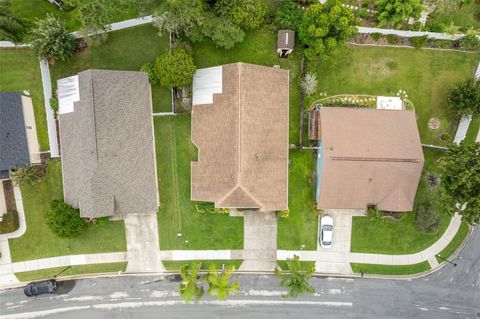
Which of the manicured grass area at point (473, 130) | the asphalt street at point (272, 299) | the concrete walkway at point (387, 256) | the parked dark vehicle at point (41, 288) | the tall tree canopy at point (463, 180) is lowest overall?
the asphalt street at point (272, 299)

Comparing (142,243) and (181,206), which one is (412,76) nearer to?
(181,206)

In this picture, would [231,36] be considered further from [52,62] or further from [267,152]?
[52,62]

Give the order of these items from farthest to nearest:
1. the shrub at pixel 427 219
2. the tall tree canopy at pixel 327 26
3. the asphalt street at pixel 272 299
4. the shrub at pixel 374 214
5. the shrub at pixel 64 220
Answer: the asphalt street at pixel 272 299
the shrub at pixel 374 214
the shrub at pixel 427 219
the shrub at pixel 64 220
the tall tree canopy at pixel 327 26

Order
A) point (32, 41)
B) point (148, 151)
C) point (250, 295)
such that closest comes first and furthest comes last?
point (32, 41), point (148, 151), point (250, 295)

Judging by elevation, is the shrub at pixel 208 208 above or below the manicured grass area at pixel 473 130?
below

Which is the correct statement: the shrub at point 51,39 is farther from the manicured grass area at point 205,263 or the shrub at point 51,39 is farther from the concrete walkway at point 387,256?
the concrete walkway at point 387,256

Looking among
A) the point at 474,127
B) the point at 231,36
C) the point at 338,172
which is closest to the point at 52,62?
the point at 231,36

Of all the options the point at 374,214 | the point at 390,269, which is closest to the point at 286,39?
the point at 374,214

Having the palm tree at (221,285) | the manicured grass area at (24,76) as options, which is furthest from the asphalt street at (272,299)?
the manicured grass area at (24,76)
